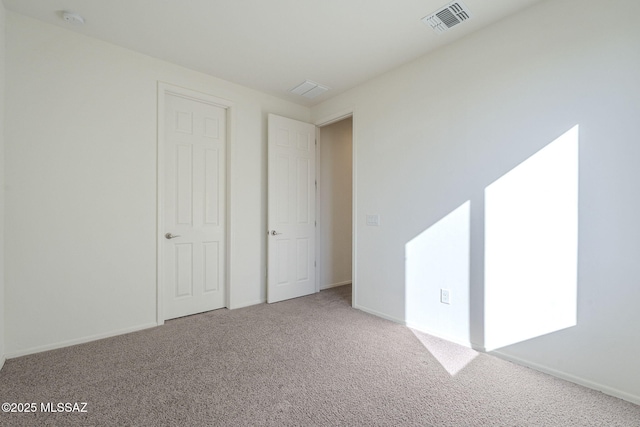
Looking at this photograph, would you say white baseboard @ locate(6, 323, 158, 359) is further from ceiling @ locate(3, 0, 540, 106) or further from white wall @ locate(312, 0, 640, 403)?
ceiling @ locate(3, 0, 540, 106)

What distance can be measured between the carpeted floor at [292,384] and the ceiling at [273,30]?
2.66 metres

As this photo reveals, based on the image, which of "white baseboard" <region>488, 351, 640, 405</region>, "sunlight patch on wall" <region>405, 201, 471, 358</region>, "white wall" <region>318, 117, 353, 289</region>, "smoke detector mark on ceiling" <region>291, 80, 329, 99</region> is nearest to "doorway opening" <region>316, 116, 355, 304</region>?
"white wall" <region>318, 117, 353, 289</region>

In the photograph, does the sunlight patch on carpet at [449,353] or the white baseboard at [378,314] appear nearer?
the sunlight patch on carpet at [449,353]

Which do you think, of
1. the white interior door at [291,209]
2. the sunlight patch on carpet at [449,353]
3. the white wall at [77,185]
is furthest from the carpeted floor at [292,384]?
the white interior door at [291,209]

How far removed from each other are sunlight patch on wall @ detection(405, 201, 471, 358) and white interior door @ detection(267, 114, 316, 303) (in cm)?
154

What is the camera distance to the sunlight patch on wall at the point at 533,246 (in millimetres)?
1929

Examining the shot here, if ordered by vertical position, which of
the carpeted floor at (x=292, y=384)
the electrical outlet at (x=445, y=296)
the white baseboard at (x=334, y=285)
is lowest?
the white baseboard at (x=334, y=285)

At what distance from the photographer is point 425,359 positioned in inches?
86.7

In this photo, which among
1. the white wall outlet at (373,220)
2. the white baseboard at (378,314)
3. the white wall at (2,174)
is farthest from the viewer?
the white wall outlet at (373,220)

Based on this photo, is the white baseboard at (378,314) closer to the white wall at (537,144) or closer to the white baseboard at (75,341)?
the white wall at (537,144)

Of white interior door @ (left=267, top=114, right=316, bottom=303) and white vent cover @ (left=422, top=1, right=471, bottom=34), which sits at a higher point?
white vent cover @ (left=422, top=1, right=471, bottom=34)

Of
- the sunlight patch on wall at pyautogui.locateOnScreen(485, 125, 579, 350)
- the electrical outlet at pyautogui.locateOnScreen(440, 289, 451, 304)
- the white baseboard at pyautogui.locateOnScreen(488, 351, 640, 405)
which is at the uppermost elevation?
the sunlight patch on wall at pyautogui.locateOnScreen(485, 125, 579, 350)

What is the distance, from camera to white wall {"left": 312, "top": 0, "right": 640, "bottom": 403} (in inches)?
68.4

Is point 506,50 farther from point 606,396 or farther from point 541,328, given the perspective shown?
point 606,396
